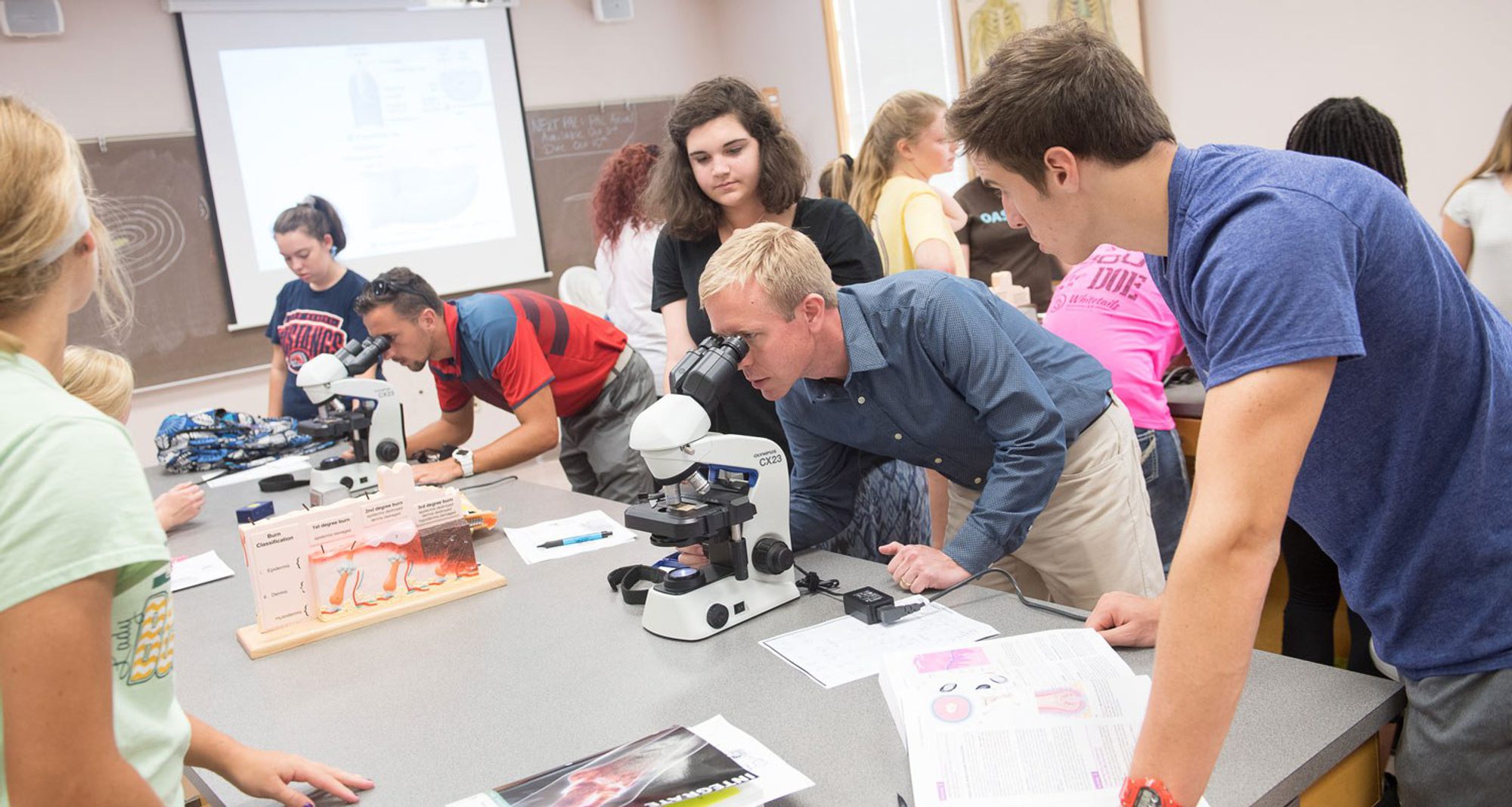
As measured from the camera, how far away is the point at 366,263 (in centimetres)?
566

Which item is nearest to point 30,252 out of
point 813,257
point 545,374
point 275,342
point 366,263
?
point 813,257

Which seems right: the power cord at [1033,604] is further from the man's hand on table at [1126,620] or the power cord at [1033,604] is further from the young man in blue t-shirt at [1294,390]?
the young man in blue t-shirt at [1294,390]

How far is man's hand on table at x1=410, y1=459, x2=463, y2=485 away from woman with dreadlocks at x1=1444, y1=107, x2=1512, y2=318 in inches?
106

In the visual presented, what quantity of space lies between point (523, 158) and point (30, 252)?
5.43 m

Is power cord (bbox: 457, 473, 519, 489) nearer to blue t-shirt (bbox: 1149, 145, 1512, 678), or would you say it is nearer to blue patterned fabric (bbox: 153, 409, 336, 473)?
blue patterned fabric (bbox: 153, 409, 336, 473)

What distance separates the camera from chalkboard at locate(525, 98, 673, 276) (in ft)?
20.0

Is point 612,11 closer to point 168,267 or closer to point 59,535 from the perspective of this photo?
point 168,267

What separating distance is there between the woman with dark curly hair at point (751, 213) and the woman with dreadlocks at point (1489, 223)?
1.55 metres

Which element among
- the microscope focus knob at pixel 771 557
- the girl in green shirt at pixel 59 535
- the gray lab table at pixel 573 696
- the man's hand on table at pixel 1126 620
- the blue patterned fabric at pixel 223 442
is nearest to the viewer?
the girl in green shirt at pixel 59 535

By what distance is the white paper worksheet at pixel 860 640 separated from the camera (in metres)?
1.41

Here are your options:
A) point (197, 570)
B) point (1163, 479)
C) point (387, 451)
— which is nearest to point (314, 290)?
point (387, 451)

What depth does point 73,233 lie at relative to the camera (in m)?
0.86

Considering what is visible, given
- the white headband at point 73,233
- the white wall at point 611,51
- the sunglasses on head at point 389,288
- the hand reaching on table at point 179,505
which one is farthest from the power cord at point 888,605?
the white wall at point 611,51

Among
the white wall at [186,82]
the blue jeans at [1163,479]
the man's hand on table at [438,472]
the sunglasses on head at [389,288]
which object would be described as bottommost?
→ the blue jeans at [1163,479]
